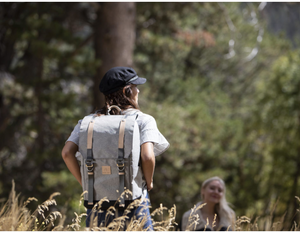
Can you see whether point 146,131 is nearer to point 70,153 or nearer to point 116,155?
point 116,155

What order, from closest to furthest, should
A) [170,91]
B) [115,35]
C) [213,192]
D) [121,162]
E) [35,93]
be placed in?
[121,162]
[213,192]
[115,35]
[35,93]
[170,91]

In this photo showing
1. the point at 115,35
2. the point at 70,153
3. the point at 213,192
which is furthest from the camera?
the point at 115,35

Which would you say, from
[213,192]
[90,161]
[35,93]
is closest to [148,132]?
[90,161]

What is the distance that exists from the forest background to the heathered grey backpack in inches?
96.4

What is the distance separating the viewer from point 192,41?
9.77 metres

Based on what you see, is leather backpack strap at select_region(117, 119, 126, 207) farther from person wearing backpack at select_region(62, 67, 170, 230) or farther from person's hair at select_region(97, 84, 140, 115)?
person's hair at select_region(97, 84, 140, 115)

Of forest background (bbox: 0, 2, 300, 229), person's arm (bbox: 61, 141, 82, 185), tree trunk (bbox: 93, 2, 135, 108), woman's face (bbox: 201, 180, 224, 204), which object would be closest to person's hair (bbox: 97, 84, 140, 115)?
person's arm (bbox: 61, 141, 82, 185)

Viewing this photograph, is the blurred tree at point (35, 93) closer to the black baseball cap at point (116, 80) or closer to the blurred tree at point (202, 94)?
the blurred tree at point (202, 94)

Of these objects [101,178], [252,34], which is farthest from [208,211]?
[252,34]

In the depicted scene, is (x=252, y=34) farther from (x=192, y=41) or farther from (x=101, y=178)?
(x=101, y=178)

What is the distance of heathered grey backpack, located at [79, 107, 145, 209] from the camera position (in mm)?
1849

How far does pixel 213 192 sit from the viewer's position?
346 centimetres

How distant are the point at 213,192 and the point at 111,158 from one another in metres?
1.90

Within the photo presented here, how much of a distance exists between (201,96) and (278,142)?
3416mm
